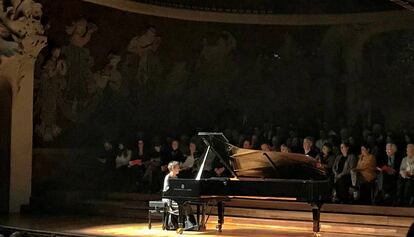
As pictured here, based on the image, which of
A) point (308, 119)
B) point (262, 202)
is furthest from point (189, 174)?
point (308, 119)

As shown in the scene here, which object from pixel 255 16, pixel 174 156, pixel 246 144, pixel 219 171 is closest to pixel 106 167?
pixel 174 156

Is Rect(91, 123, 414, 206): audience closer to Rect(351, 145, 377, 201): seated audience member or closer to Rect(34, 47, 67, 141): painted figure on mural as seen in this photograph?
Rect(351, 145, 377, 201): seated audience member

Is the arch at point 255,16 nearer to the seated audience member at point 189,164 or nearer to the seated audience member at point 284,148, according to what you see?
the seated audience member at point 284,148

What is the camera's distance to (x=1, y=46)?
45.7 feet

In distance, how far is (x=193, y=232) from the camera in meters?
10.9

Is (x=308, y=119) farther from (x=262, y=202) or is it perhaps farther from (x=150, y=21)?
(x=150, y=21)

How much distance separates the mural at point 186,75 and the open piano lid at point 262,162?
5159 millimetres

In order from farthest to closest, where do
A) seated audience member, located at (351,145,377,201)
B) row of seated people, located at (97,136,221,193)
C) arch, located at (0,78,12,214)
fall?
row of seated people, located at (97,136,221,193) → arch, located at (0,78,12,214) → seated audience member, located at (351,145,377,201)

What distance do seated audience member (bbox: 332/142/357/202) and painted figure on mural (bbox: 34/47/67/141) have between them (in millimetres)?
7147

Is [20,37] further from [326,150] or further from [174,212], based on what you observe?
[326,150]

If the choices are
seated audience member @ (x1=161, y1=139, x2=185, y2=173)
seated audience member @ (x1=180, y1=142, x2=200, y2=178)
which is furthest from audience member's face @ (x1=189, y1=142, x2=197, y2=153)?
seated audience member @ (x1=161, y1=139, x2=185, y2=173)

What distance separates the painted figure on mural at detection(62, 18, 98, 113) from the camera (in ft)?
51.6

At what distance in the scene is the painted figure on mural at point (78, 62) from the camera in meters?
15.7

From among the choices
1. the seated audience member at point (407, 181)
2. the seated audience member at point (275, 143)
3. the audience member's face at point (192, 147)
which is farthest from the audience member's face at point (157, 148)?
the seated audience member at point (407, 181)
